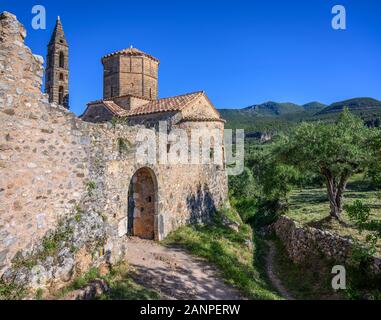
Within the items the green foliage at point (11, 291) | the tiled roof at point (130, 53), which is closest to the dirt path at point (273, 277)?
the green foliage at point (11, 291)

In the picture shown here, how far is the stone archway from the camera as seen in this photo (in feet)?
42.5

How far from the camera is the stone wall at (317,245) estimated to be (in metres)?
10.9

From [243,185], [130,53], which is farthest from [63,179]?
[243,185]

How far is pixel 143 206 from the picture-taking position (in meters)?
13.3

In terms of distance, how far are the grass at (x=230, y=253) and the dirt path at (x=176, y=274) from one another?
1.31 feet

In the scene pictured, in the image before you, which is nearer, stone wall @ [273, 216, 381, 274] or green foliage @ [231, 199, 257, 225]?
stone wall @ [273, 216, 381, 274]

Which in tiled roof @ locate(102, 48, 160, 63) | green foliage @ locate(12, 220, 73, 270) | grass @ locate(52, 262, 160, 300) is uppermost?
tiled roof @ locate(102, 48, 160, 63)

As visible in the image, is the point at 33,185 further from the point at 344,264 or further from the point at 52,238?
→ the point at 344,264

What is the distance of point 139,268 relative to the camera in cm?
933

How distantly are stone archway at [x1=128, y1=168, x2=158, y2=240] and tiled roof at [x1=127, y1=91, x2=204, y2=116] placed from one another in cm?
690

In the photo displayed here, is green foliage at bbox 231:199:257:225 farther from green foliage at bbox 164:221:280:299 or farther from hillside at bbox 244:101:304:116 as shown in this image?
hillside at bbox 244:101:304:116

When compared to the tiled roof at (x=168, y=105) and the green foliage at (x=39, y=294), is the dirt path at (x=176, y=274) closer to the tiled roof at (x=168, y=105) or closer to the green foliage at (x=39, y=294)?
the green foliage at (x=39, y=294)

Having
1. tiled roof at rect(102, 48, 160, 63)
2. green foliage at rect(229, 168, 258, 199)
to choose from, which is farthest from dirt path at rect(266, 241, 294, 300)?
tiled roof at rect(102, 48, 160, 63)
